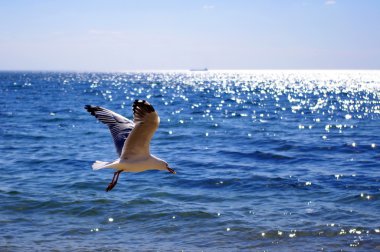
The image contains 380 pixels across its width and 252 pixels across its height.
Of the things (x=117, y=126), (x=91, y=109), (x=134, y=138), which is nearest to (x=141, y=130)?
(x=134, y=138)

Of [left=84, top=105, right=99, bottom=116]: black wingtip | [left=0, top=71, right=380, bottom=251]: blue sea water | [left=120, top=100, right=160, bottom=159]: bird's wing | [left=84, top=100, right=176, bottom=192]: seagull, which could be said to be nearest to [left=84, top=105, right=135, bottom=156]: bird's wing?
[left=84, top=100, right=176, bottom=192]: seagull

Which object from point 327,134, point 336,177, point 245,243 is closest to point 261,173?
point 336,177

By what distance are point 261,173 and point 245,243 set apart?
23.0ft

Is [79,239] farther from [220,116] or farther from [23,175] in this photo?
[220,116]

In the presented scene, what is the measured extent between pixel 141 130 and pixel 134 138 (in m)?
0.42

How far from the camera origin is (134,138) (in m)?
8.49

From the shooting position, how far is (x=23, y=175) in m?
18.4

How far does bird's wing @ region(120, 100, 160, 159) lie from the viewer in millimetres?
7371

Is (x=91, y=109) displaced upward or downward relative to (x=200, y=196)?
upward

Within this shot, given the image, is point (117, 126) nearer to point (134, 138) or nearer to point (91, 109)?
point (91, 109)

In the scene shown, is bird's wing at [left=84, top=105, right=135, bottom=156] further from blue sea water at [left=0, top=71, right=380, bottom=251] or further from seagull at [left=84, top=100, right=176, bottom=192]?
blue sea water at [left=0, top=71, right=380, bottom=251]

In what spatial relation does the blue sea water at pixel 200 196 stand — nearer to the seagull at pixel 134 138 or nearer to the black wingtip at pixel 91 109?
the seagull at pixel 134 138

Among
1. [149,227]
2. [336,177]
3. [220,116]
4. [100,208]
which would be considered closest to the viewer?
[149,227]

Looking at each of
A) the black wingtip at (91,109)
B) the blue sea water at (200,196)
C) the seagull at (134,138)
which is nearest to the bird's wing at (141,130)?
the seagull at (134,138)
